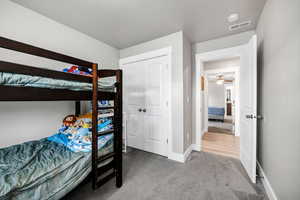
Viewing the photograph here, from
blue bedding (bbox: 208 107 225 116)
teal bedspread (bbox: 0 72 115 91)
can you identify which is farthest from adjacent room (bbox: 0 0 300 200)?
blue bedding (bbox: 208 107 225 116)

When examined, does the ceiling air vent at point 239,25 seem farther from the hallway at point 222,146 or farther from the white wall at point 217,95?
the white wall at point 217,95

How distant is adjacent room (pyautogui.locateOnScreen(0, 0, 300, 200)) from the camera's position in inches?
41.0

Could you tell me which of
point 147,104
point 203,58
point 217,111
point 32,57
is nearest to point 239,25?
point 203,58

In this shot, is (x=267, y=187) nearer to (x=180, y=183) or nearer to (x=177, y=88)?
(x=180, y=183)

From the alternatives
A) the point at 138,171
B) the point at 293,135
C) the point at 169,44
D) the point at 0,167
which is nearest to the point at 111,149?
the point at 138,171

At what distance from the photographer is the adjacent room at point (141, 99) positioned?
1.04 m

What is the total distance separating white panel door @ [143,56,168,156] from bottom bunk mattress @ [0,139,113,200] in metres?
1.29

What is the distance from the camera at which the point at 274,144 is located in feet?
4.39

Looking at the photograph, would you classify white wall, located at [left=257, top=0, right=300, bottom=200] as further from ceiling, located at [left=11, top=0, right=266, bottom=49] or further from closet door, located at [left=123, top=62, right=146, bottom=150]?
closet door, located at [left=123, top=62, right=146, bottom=150]

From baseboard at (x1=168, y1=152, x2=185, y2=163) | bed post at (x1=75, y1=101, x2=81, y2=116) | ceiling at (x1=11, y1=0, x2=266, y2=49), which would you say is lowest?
baseboard at (x1=168, y1=152, x2=185, y2=163)

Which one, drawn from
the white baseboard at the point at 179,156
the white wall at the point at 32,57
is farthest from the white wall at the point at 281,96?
the white wall at the point at 32,57

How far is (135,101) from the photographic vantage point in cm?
286

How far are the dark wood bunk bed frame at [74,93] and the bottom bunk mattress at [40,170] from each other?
155mm

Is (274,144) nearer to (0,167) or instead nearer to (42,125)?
(0,167)
